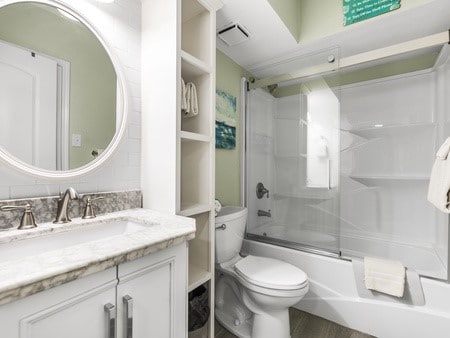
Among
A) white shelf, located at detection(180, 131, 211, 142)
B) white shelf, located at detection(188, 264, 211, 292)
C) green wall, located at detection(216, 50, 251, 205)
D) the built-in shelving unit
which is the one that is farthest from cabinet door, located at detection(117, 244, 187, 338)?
green wall, located at detection(216, 50, 251, 205)

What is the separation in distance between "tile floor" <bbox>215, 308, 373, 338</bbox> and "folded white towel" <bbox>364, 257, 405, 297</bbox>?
0.35 meters

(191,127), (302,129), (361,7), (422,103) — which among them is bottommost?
(191,127)

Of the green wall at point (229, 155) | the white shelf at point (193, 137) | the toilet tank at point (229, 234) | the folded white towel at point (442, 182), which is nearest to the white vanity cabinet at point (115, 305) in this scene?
the white shelf at point (193, 137)

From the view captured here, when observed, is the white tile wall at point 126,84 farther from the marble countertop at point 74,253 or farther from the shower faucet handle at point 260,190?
the shower faucet handle at point 260,190

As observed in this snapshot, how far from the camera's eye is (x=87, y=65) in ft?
3.69

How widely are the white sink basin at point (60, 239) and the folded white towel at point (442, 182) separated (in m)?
1.68

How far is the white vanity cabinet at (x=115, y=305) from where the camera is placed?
20.6 inches

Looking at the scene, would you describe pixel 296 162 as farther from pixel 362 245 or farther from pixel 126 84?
pixel 126 84

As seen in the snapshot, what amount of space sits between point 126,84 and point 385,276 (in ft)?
6.49

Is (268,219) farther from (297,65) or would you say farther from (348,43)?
(348,43)

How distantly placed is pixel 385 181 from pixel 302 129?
39.1 inches

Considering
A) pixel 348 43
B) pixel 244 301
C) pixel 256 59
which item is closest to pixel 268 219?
pixel 244 301

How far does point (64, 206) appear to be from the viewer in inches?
37.6

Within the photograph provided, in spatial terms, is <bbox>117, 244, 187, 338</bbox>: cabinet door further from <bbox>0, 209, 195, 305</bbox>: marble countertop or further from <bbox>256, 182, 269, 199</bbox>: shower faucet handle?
<bbox>256, 182, 269, 199</bbox>: shower faucet handle
